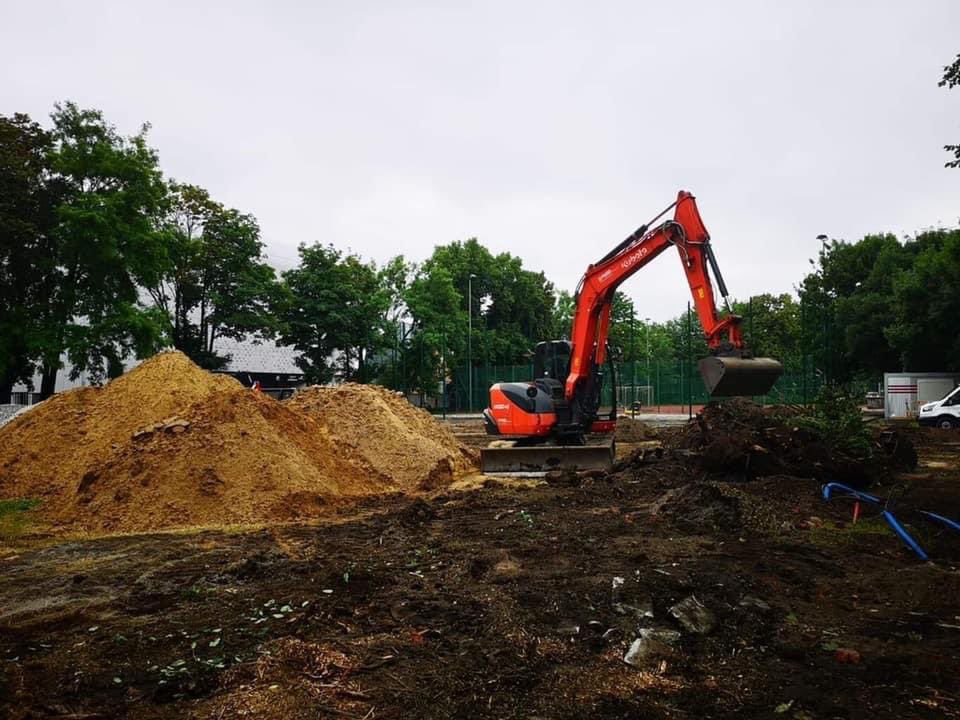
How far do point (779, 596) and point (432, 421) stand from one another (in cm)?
1039

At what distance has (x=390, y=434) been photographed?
12820 millimetres

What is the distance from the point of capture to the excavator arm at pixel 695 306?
10.2 meters

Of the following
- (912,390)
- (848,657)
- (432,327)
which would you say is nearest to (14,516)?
(848,657)

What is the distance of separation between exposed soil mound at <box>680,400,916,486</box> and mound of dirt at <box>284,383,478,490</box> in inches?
188

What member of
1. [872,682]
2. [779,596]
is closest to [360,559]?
[779,596]

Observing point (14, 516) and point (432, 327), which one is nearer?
point (14, 516)

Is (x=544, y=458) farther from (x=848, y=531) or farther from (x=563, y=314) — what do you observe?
(x=563, y=314)

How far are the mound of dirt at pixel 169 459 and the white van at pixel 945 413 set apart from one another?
19955mm

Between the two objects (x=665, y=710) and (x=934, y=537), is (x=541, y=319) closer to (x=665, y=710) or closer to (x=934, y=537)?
(x=934, y=537)

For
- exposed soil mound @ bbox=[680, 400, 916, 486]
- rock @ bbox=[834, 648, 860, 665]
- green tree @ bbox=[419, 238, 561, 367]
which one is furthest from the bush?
green tree @ bbox=[419, 238, 561, 367]

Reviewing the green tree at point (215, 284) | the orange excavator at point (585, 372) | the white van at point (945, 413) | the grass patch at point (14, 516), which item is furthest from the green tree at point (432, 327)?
the grass patch at point (14, 516)

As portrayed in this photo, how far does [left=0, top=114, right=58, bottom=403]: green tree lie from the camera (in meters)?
20.8

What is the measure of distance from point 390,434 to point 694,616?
9.11 meters

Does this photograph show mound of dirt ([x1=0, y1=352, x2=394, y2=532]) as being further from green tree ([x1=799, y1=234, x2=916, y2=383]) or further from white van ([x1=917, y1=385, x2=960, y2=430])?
green tree ([x1=799, y1=234, x2=916, y2=383])
